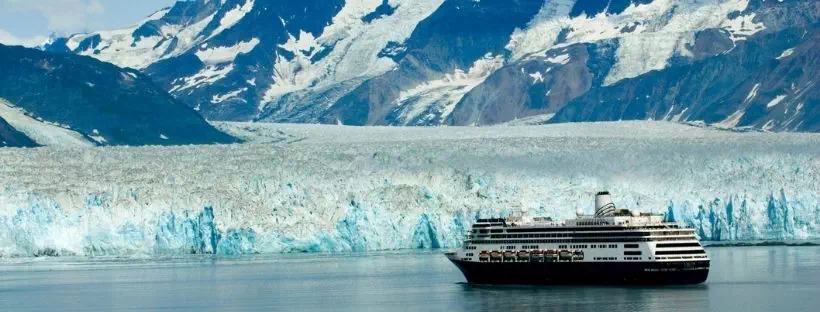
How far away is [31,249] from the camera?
101438 millimetres

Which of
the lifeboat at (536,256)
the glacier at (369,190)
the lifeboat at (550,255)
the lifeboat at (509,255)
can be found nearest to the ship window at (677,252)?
the lifeboat at (550,255)

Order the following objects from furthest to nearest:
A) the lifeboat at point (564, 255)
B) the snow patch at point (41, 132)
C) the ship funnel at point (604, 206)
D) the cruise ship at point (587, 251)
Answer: the snow patch at point (41, 132), the ship funnel at point (604, 206), the lifeboat at point (564, 255), the cruise ship at point (587, 251)

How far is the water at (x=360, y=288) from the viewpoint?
70.3 m

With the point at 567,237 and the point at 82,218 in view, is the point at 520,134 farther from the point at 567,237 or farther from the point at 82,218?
the point at 567,237

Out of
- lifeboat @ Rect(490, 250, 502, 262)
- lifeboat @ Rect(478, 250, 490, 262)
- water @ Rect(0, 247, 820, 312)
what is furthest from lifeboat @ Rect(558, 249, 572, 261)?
lifeboat @ Rect(478, 250, 490, 262)

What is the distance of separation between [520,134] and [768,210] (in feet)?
138

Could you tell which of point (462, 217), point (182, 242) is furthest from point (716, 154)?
point (182, 242)

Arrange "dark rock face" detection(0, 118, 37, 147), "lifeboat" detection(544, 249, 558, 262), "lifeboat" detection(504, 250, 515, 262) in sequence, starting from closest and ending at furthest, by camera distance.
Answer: "lifeboat" detection(544, 249, 558, 262) < "lifeboat" detection(504, 250, 515, 262) < "dark rock face" detection(0, 118, 37, 147)

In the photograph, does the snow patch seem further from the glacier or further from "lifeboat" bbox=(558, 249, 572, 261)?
"lifeboat" bbox=(558, 249, 572, 261)

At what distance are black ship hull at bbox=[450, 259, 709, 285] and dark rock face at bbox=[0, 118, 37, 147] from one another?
332 ft

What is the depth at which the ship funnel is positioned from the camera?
78.9m

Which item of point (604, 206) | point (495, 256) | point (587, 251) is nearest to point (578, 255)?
point (587, 251)

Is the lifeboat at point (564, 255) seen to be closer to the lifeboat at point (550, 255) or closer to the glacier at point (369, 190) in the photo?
the lifeboat at point (550, 255)

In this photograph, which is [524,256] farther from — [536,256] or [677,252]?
[677,252]
